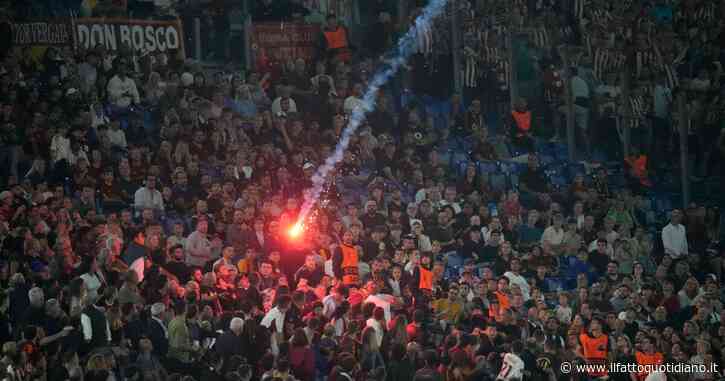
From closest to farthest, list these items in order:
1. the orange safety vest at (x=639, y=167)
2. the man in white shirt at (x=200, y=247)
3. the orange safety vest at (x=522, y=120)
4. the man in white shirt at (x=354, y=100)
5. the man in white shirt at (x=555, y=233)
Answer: the man in white shirt at (x=200, y=247), the man in white shirt at (x=555, y=233), the man in white shirt at (x=354, y=100), the orange safety vest at (x=639, y=167), the orange safety vest at (x=522, y=120)

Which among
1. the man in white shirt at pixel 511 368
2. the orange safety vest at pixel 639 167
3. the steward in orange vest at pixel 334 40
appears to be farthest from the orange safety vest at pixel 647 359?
the steward in orange vest at pixel 334 40

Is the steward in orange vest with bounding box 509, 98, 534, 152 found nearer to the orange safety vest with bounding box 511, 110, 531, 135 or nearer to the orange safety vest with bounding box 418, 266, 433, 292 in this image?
the orange safety vest with bounding box 511, 110, 531, 135

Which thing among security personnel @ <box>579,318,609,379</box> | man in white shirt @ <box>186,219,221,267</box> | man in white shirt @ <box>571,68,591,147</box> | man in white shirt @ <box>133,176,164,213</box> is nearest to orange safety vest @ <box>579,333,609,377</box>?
security personnel @ <box>579,318,609,379</box>

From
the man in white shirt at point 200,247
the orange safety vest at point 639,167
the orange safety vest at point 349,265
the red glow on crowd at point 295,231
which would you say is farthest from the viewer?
the orange safety vest at point 639,167

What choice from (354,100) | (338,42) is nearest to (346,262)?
(354,100)

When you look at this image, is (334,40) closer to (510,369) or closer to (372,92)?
(372,92)

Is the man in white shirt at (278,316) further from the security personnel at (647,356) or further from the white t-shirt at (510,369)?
the security personnel at (647,356)

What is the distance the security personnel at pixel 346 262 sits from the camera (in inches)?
821

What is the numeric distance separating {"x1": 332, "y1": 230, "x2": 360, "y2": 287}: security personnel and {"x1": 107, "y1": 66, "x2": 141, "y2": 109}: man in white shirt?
444 cm

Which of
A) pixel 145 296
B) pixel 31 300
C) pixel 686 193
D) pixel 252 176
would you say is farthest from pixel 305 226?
pixel 686 193

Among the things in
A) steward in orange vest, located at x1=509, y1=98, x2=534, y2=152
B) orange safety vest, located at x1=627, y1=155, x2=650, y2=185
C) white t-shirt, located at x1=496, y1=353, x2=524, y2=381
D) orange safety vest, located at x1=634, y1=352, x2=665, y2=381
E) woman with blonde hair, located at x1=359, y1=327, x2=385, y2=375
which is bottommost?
orange safety vest, located at x1=634, y1=352, x2=665, y2=381

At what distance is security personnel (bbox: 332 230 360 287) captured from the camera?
20.9 metres

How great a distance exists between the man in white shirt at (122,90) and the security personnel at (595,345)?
25.2 ft

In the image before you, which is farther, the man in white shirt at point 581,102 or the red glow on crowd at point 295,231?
the man in white shirt at point 581,102
